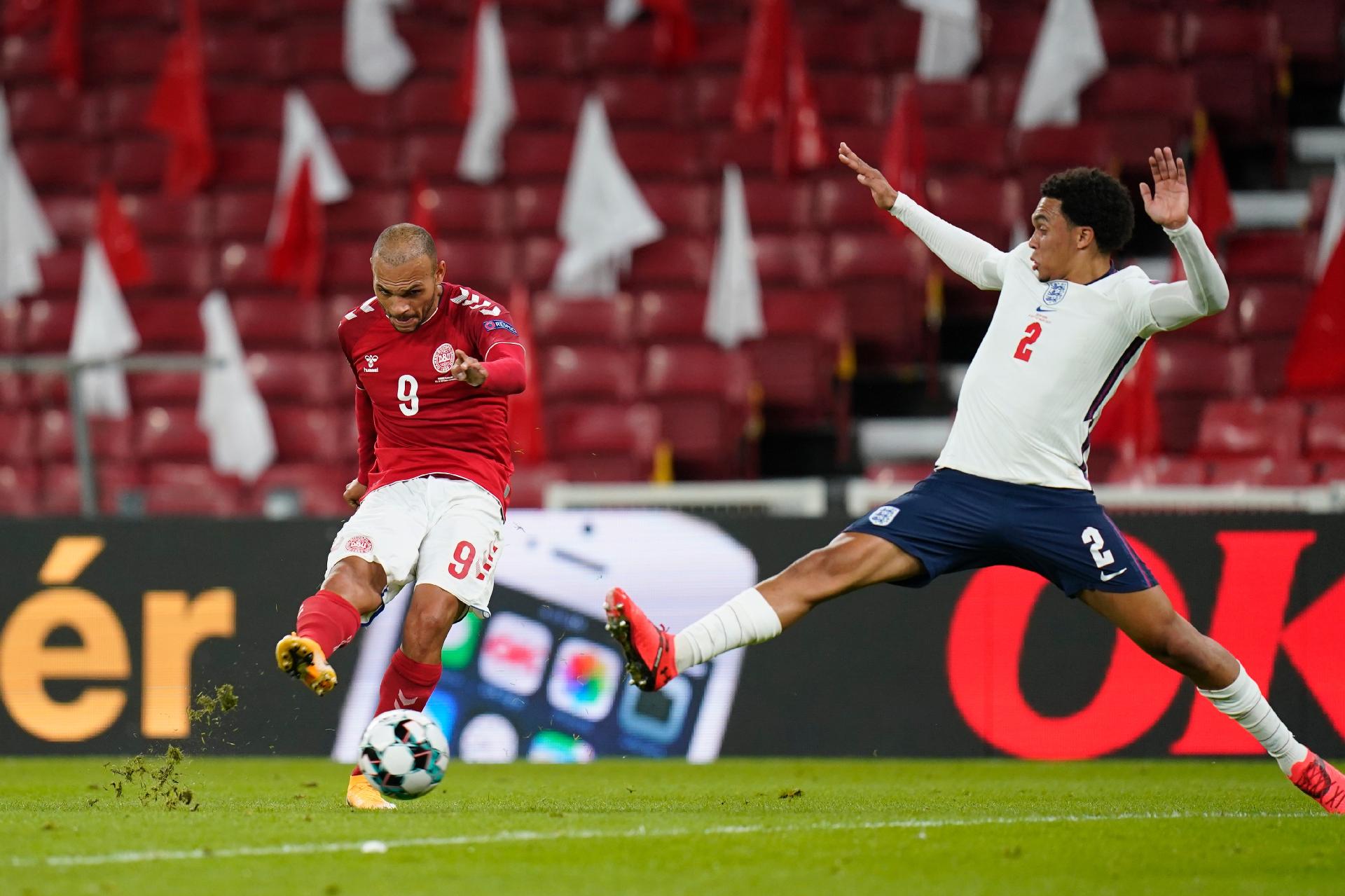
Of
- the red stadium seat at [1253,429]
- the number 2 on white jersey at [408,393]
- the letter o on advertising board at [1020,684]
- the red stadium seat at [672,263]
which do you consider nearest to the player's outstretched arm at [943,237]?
the number 2 on white jersey at [408,393]

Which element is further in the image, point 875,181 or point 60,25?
point 60,25

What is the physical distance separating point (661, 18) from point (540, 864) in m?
11.0

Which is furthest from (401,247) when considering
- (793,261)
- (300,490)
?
(793,261)

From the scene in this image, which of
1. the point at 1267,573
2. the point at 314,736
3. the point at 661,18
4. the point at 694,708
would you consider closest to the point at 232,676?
the point at 314,736

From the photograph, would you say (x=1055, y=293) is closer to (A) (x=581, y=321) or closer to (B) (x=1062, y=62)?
(A) (x=581, y=321)

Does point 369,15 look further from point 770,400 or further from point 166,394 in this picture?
point 770,400

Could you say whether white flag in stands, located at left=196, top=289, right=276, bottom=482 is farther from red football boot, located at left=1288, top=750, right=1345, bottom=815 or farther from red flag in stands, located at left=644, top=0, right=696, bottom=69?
red football boot, located at left=1288, top=750, right=1345, bottom=815

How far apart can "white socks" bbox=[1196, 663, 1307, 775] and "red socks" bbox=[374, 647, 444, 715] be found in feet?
8.67

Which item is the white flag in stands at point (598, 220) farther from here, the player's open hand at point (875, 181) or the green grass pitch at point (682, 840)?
the player's open hand at point (875, 181)

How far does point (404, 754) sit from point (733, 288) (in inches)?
307

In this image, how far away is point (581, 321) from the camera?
13.2 metres

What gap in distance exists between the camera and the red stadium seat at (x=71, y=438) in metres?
13.3

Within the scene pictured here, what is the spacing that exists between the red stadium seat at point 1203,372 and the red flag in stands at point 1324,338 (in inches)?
21.4

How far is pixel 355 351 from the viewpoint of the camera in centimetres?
629
